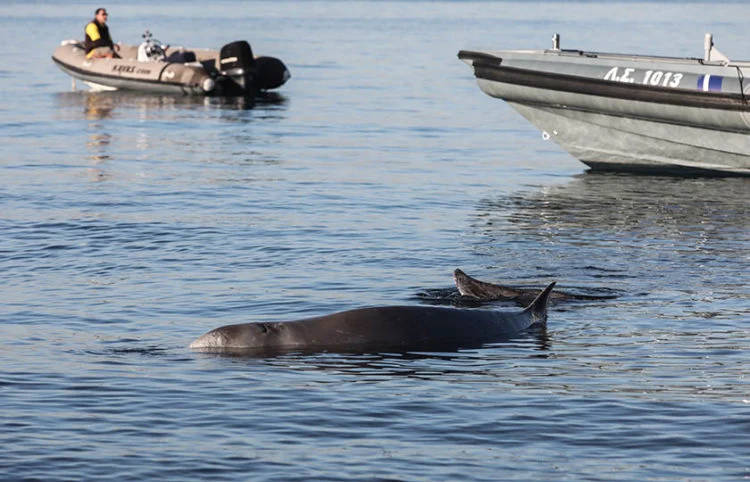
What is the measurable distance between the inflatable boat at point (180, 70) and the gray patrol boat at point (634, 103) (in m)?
14.4

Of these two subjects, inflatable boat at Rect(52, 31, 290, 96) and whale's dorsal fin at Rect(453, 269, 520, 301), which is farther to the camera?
inflatable boat at Rect(52, 31, 290, 96)

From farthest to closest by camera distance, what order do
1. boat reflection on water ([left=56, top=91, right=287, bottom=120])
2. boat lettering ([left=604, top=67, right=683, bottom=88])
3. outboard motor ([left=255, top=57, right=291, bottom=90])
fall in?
outboard motor ([left=255, top=57, right=291, bottom=90])
boat reflection on water ([left=56, top=91, right=287, bottom=120])
boat lettering ([left=604, top=67, right=683, bottom=88])

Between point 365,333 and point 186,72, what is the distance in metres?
25.6

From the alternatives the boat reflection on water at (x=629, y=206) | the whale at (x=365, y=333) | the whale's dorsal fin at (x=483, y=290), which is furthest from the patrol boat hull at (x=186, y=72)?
the whale at (x=365, y=333)

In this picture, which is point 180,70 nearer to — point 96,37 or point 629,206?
point 96,37

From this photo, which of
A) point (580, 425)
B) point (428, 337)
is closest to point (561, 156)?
point (428, 337)

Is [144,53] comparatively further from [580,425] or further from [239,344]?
[580,425]

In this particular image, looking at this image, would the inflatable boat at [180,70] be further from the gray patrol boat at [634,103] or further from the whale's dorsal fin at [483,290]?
the whale's dorsal fin at [483,290]

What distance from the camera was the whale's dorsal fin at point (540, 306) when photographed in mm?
11086

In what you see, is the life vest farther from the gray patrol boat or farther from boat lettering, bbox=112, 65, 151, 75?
the gray patrol boat

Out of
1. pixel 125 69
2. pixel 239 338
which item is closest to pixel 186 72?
pixel 125 69

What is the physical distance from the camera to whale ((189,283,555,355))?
10367 millimetres

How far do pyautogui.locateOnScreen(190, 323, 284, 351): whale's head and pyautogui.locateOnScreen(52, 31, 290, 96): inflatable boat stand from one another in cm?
2517

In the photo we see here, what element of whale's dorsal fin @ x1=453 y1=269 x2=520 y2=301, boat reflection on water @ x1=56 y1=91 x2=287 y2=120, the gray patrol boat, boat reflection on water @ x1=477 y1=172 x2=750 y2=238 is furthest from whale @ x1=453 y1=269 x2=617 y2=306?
boat reflection on water @ x1=56 y1=91 x2=287 y2=120
